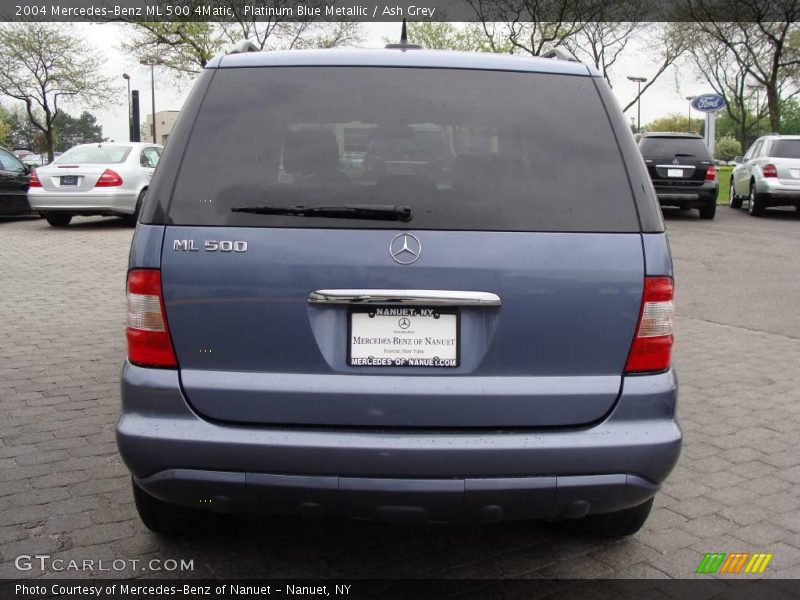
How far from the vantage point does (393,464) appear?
7.94 ft

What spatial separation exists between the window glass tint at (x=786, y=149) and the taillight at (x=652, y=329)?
1716 cm

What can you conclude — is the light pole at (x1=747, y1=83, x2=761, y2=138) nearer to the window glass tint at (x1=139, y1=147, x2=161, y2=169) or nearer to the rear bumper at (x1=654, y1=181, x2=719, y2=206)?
the rear bumper at (x1=654, y1=181, x2=719, y2=206)

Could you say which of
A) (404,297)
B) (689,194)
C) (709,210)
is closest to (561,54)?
(404,297)

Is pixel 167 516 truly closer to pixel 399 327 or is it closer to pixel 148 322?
pixel 148 322

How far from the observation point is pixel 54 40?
35.8 m

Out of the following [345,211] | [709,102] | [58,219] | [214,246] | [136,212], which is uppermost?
[709,102]

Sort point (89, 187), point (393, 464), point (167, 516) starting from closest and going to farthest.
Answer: point (393, 464), point (167, 516), point (89, 187)

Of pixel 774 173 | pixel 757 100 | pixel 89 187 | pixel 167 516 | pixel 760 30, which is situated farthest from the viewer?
pixel 757 100

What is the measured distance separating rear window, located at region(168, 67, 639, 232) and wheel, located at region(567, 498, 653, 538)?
1.22 m

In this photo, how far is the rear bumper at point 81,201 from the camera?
14484 millimetres

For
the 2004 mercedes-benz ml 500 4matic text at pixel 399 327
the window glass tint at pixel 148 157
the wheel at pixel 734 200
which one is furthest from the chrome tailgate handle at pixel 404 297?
the wheel at pixel 734 200

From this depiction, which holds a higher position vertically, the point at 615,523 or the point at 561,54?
the point at 561,54

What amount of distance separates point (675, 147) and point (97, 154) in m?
11.7

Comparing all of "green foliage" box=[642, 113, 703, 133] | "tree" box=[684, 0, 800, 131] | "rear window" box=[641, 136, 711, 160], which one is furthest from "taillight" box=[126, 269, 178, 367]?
"green foliage" box=[642, 113, 703, 133]
